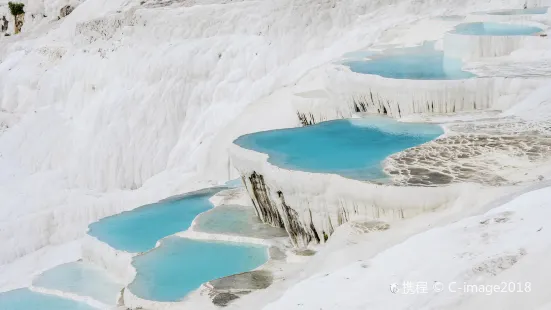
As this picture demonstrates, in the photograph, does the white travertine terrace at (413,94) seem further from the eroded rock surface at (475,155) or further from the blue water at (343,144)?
the eroded rock surface at (475,155)

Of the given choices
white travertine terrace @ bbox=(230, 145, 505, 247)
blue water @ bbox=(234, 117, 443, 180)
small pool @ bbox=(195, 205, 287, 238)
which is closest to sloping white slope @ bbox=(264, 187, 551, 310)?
white travertine terrace @ bbox=(230, 145, 505, 247)

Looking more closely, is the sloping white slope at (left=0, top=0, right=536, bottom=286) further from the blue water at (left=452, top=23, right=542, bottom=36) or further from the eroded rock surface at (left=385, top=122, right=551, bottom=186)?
the eroded rock surface at (left=385, top=122, right=551, bottom=186)

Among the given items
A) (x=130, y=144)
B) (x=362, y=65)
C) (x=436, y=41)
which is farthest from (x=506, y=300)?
(x=130, y=144)

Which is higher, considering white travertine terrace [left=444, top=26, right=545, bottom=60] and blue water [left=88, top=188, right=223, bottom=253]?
white travertine terrace [left=444, top=26, right=545, bottom=60]

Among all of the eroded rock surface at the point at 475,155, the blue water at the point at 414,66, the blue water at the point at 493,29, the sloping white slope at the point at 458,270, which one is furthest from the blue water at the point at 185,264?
the blue water at the point at 493,29

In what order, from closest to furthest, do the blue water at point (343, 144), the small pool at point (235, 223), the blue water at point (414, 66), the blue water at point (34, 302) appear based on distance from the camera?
the blue water at point (343, 144), the small pool at point (235, 223), the blue water at point (34, 302), the blue water at point (414, 66)

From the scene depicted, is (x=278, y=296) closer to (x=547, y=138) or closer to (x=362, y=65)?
(x=547, y=138)
